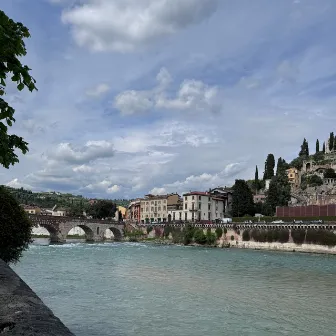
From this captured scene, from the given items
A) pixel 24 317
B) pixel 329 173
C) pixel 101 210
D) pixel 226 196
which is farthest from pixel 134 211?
pixel 24 317

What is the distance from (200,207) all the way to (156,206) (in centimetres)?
2058

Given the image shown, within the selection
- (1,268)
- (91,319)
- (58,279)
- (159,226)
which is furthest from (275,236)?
(1,268)

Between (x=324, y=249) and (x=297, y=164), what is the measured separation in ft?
289

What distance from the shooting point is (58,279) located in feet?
94.8

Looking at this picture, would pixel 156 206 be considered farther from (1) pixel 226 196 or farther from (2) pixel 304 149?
(2) pixel 304 149

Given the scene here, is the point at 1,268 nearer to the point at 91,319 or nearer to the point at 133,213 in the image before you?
the point at 91,319

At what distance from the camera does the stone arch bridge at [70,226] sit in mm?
89644

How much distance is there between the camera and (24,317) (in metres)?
6.38

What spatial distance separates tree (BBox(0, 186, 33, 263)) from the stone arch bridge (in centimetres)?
6190

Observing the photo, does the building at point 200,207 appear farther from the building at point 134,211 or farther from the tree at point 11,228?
the tree at point 11,228

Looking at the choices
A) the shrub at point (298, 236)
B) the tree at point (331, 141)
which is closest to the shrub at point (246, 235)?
the shrub at point (298, 236)

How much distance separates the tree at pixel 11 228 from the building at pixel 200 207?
94.2m

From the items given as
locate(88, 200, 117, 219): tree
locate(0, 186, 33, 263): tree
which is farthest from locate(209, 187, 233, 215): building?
locate(0, 186, 33, 263): tree

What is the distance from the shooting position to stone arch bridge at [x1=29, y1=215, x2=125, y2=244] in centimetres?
8964
